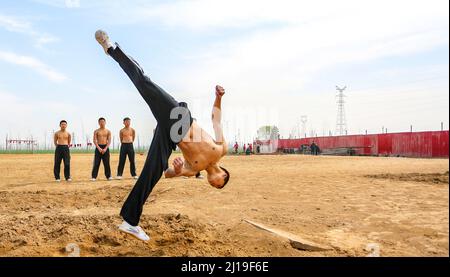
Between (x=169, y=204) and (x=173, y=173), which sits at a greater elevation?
(x=173, y=173)

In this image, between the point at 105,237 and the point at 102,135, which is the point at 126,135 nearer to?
the point at 102,135

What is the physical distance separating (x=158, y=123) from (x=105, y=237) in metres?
2.89

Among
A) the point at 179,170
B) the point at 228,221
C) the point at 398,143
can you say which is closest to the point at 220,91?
the point at 179,170

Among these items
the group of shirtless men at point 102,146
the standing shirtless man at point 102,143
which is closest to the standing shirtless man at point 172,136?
the group of shirtless men at point 102,146

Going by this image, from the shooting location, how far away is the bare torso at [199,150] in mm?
3848

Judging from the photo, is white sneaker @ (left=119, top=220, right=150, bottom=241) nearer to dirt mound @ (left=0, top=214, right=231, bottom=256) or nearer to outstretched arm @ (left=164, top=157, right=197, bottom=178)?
outstretched arm @ (left=164, top=157, right=197, bottom=178)

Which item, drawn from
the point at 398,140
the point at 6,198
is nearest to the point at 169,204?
the point at 6,198

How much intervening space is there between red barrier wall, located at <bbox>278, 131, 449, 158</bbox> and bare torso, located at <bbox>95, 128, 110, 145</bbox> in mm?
18186

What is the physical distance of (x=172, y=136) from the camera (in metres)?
3.89

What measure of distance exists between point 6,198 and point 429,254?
8.73 m

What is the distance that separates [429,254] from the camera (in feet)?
14.9

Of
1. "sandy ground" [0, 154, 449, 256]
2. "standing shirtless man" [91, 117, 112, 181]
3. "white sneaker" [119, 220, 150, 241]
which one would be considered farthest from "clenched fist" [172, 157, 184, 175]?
"standing shirtless man" [91, 117, 112, 181]

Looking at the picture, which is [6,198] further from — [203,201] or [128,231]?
[128,231]

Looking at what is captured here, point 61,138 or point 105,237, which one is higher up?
point 61,138
